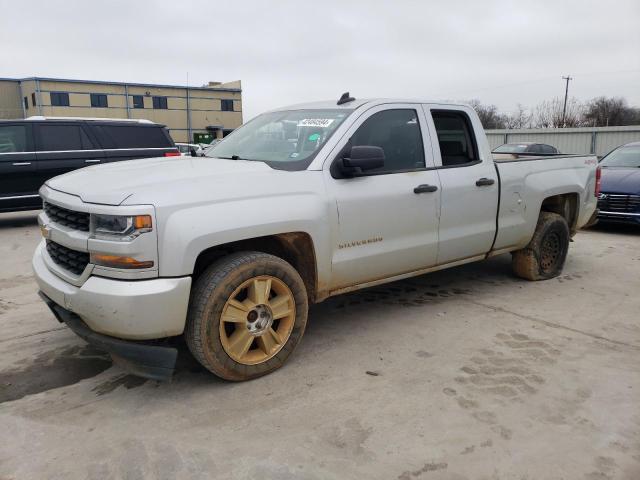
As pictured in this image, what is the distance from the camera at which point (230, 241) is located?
3.21 m

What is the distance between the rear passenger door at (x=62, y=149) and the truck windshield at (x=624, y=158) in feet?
31.7

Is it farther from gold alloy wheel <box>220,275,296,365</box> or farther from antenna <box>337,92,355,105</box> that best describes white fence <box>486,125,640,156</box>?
gold alloy wheel <box>220,275,296,365</box>

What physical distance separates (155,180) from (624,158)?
9.72 m

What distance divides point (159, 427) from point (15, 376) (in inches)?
51.8

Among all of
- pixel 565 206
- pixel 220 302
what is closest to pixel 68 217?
pixel 220 302

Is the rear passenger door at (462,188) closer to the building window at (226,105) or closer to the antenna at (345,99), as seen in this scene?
the antenna at (345,99)

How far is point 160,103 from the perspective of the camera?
2099 inches

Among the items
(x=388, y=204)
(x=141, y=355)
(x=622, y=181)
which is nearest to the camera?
(x=141, y=355)

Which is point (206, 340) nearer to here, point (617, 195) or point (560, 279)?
point (560, 279)

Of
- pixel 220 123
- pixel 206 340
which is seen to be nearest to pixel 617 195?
pixel 206 340

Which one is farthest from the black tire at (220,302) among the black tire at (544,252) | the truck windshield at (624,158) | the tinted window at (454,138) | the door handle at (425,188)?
the truck windshield at (624,158)

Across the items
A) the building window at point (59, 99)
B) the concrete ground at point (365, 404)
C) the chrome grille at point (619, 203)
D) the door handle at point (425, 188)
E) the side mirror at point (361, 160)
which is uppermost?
the building window at point (59, 99)

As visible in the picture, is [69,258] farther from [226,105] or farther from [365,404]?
[226,105]

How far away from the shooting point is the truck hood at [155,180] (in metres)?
3.01
